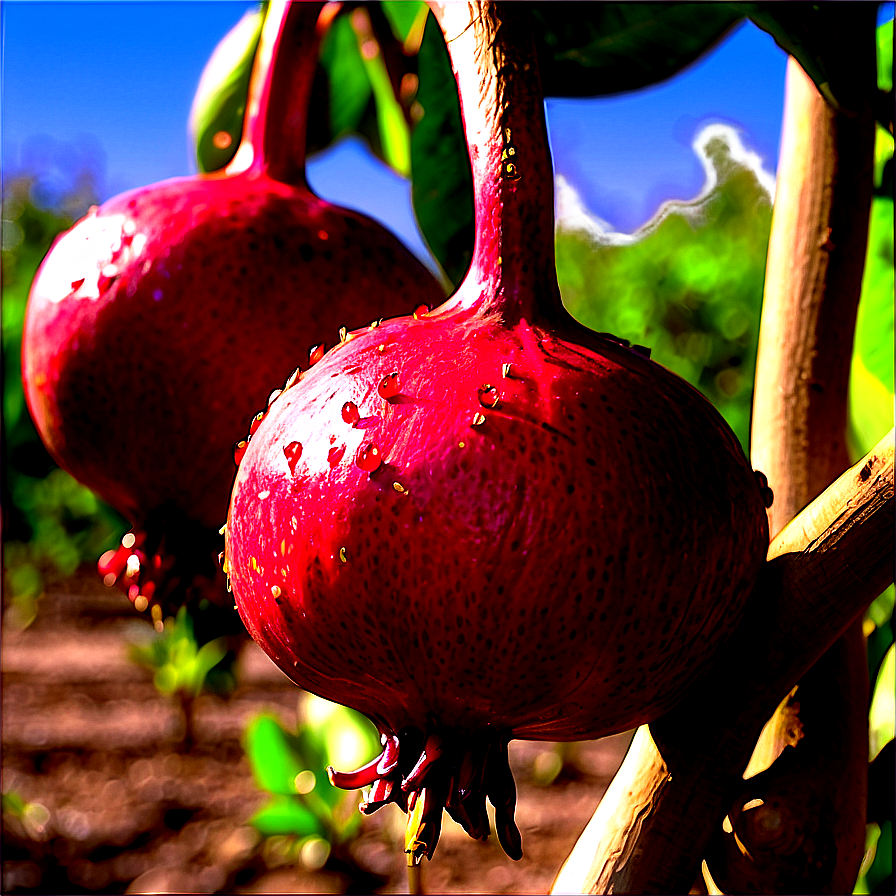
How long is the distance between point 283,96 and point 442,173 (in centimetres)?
10

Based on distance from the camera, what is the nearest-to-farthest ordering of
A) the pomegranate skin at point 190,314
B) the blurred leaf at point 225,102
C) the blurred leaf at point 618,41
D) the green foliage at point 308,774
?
1. the pomegranate skin at point 190,314
2. the blurred leaf at point 618,41
3. the blurred leaf at point 225,102
4. the green foliage at point 308,774

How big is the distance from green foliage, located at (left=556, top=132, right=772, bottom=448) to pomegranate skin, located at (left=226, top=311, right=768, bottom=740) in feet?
7.11

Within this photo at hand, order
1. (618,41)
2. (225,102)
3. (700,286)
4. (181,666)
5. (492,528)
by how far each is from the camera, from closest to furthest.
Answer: (492,528) < (618,41) < (225,102) < (181,666) < (700,286)

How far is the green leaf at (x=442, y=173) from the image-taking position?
0.50 meters

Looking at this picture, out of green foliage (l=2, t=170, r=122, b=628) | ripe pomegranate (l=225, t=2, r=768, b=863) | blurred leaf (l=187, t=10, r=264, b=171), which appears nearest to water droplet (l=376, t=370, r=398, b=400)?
ripe pomegranate (l=225, t=2, r=768, b=863)

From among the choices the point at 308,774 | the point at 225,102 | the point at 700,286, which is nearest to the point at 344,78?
the point at 225,102

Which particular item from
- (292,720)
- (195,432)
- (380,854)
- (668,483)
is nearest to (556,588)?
(668,483)

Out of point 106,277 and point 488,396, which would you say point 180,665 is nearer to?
point 106,277

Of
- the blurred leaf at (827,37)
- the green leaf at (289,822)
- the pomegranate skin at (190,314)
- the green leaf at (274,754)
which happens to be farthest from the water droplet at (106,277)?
the green leaf at (289,822)

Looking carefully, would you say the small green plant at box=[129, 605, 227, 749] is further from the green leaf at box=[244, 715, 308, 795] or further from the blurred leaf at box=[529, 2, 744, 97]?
the blurred leaf at box=[529, 2, 744, 97]

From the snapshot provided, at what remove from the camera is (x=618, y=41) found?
0.50 m

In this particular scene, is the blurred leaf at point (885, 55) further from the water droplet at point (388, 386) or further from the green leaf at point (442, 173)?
the water droplet at point (388, 386)

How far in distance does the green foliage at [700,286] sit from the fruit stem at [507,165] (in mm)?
2151

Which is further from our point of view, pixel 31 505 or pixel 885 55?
pixel 31 505
